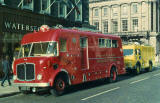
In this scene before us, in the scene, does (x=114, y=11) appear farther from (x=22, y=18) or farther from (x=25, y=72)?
(x=25, y=72)

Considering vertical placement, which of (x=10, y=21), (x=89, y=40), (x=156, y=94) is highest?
(x=10, y=21)

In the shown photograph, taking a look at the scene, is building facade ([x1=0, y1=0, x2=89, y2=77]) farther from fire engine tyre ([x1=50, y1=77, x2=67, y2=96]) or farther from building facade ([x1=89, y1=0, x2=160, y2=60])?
building facade ([x1=89, y1=0, x2=160, y2=60])

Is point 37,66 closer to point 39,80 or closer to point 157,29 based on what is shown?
point 39,80

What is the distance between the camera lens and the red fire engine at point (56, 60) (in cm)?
1050

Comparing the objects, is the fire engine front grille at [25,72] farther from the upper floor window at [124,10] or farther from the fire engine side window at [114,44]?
the upper floor window at [124,10]

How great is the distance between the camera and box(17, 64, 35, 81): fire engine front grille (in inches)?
417

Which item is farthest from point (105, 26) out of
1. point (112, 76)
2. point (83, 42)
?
point (83, 42)

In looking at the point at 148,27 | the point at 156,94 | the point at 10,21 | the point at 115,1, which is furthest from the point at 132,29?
the point at 156,94

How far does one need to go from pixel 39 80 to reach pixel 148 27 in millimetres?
59970

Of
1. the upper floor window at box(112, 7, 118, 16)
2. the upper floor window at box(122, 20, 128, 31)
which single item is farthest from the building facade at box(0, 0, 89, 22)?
the upper floor window at box(112, 7, 118, 16)

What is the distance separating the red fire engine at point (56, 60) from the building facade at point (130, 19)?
2125 inches

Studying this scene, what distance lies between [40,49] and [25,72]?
129cm

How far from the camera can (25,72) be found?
1086cm

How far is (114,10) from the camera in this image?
7181 cm
